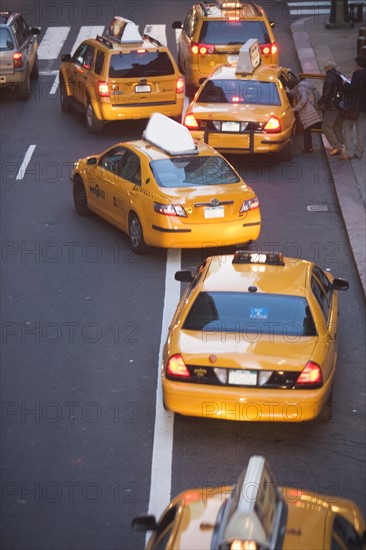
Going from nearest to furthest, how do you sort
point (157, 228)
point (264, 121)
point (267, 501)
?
point (267, 501) < point (157, 228) < point (264, 121)

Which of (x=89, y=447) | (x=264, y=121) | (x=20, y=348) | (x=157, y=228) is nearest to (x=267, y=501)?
(x=89, y=447)

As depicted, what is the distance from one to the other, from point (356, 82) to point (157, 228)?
274 inches

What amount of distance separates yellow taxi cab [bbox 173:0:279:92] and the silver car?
369 centimetres

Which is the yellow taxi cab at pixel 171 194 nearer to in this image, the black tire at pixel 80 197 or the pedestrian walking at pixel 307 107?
the black tire at pixel 80 197

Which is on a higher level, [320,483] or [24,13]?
[320,483]

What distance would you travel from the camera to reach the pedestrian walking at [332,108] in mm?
22984

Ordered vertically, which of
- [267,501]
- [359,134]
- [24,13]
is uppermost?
[267,501]

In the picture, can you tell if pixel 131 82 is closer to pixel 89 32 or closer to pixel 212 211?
pixel 212 211

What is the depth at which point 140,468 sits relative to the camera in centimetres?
1198

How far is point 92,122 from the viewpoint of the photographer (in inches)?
1018

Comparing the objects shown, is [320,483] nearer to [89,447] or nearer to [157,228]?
[89,447]

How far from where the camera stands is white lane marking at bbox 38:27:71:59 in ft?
112

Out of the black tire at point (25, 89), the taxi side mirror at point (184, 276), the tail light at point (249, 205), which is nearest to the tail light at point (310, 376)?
the taxi side mirror at point (184, 276)

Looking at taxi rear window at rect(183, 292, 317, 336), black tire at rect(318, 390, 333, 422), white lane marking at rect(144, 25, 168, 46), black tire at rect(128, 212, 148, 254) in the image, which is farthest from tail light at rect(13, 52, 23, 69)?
black tire at rect(318, 390, 333, 422)
